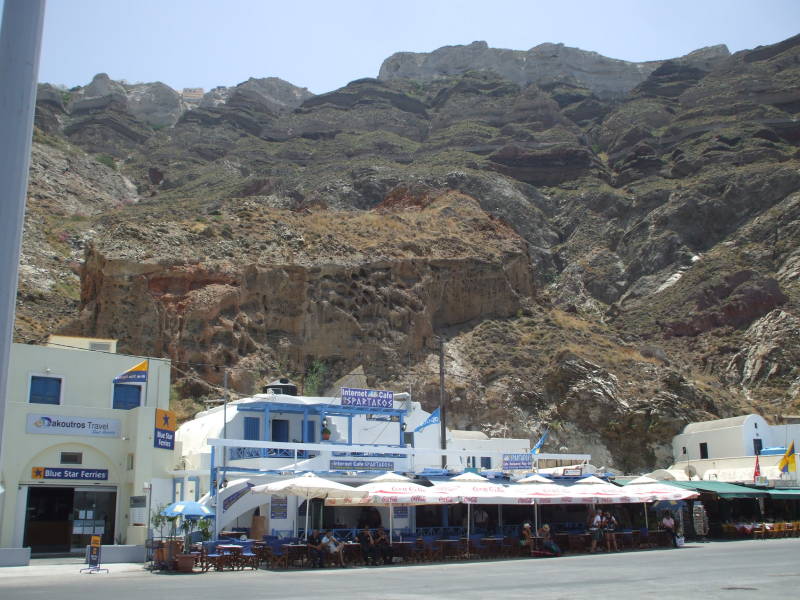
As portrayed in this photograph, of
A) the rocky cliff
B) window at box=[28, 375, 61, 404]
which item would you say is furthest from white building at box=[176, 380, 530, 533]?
the rocky cliff

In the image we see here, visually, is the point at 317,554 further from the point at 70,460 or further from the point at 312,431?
the point at 312,431

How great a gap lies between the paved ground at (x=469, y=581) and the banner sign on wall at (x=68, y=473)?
3855 millimetres

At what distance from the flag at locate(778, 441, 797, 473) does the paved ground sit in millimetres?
15330

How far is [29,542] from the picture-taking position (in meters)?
27.7

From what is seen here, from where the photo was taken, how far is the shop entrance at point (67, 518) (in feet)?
90.6

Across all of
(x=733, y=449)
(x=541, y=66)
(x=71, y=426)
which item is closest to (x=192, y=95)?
(x=541, y=66)

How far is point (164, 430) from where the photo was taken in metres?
27.8

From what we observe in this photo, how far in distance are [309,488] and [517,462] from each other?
1156cm

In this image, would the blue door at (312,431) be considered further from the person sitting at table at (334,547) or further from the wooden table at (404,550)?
the person sitting at table at (334,547)

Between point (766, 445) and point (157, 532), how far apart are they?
34356 mm

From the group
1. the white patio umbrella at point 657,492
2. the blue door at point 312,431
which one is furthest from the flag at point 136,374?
the white patio umbrella at point 657,492

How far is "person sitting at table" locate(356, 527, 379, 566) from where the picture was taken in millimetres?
22953

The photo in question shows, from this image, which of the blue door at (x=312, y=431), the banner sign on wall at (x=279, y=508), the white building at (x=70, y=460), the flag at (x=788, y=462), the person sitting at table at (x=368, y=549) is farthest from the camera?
the flag at (x=788, y=462)

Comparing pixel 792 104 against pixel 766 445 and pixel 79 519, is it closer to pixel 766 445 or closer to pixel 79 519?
pixel 766 445
